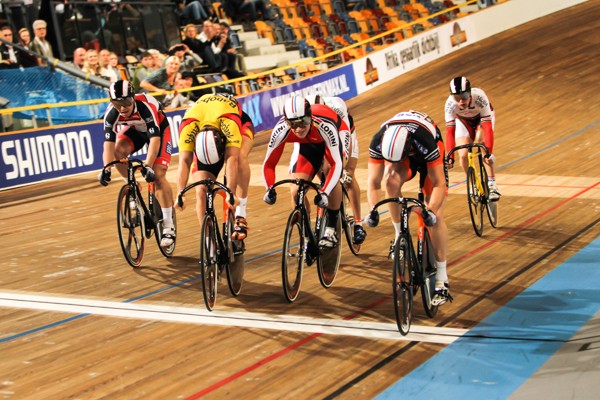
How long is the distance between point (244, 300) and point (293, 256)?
0.60 metres

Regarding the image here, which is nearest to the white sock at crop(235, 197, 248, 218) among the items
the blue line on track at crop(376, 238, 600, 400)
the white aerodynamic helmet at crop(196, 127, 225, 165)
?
the white aerodynamic helmet at crop(196, 127, 225, 165)

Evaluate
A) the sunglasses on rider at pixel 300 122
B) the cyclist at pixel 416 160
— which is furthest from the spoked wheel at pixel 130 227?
the cyclist at pixel 416 160

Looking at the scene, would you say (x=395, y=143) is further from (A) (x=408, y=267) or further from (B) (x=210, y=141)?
(B) (x=210, y=141)

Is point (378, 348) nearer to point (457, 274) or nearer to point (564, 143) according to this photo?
point (457, 274)

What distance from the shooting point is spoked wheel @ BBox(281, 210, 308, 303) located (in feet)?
19.6

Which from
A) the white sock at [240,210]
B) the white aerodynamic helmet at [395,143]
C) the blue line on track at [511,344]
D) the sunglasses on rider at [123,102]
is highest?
the sunglasses on rider at [123,102]

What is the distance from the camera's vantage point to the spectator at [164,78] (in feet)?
50.1

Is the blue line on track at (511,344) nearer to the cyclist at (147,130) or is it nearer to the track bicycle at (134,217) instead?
the cyclist at (147,130)

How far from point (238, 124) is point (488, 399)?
10.9 ft

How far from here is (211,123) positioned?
6.76 metres

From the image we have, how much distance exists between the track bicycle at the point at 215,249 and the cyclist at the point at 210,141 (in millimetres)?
267

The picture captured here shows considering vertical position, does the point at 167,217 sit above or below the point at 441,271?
above

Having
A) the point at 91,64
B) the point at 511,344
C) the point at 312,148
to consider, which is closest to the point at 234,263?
the point at 312,148

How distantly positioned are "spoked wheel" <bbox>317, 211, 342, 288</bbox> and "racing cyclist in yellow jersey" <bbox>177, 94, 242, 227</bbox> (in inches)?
29.7
